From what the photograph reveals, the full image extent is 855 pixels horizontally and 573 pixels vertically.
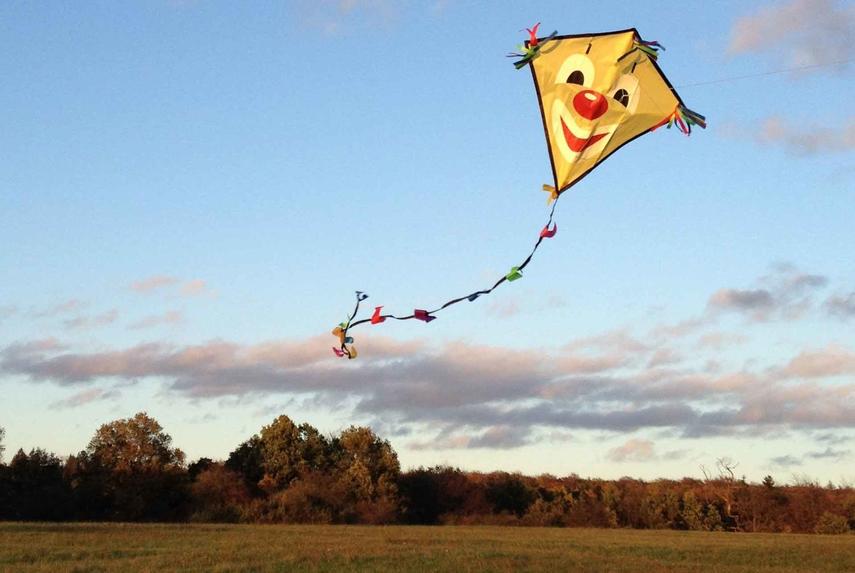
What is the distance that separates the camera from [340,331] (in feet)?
37.6

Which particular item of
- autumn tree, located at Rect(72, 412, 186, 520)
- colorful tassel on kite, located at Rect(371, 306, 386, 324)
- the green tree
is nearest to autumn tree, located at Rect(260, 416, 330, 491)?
autumn tree, located at Rect(72, 412, 186, 520)

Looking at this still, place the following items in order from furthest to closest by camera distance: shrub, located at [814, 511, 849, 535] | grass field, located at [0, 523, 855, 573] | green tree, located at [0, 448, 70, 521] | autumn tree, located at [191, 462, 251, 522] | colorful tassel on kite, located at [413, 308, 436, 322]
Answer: shrub, located at [814, 511, 849, 535], autumn tree, located at [191, 462, 251, 522], green tree, located at [0, 448, 70, 521], grass field, located at [0, 523, 855, 573], colorful tassel on kite, located at [413, 308, 436, 322]

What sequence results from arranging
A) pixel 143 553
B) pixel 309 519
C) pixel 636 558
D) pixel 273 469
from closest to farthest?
pixel 143 553, pixel 636 558, pixel 309 519, pixel 273 469

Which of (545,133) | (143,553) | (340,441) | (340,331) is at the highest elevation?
(340,441)

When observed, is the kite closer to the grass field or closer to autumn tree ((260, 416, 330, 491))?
the grass field

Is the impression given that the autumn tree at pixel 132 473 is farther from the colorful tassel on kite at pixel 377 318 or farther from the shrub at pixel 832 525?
the colorful tassel on kite at pixel 377 318

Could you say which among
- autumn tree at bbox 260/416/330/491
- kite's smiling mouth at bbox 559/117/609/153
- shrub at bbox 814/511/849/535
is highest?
autumn tree at bbox 260/416/330/491

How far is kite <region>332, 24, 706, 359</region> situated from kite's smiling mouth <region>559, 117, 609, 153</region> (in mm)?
11

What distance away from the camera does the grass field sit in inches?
998

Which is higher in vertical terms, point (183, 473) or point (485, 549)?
point (183, 473)

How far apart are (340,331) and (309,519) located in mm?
49535

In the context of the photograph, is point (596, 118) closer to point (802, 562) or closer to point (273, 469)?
point (802, 562)

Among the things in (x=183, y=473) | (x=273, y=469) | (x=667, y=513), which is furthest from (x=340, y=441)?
(x=667, y=513)

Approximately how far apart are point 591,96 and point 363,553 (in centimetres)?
1966
